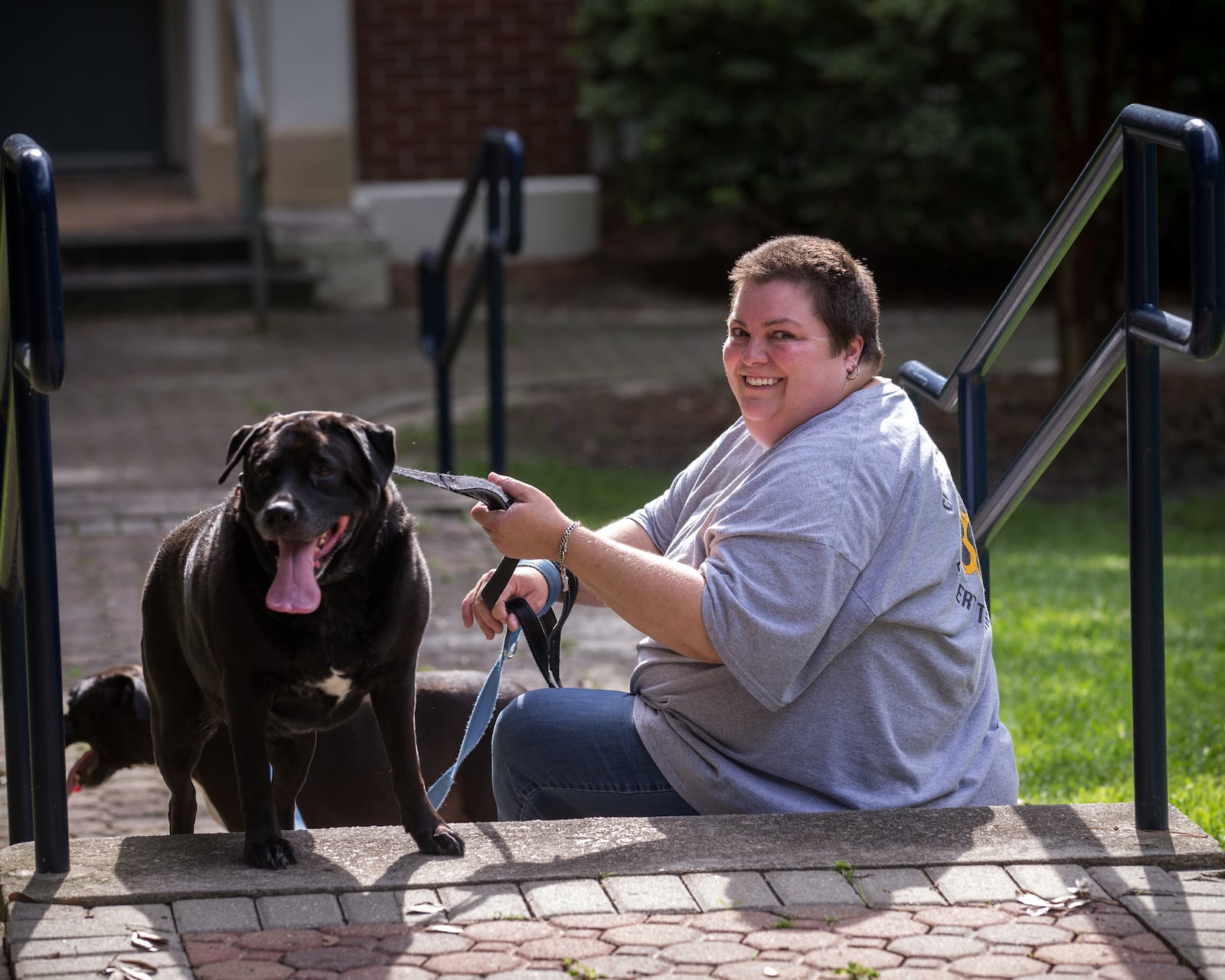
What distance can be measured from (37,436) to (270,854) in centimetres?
82

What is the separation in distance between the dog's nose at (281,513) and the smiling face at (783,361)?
2.97 feet

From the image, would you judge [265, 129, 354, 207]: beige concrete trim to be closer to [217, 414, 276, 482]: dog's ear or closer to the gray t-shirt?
the gray t-shirt

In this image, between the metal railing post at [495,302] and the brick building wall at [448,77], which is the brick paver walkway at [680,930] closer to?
the metal railing post at [495,302]

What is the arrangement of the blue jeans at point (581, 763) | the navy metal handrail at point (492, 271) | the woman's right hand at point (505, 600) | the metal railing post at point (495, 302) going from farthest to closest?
the metal railing post at point (495, 302), the navy metal handrail at point (492, 271), the woman's right hand at point (505, 600), the blue jeans at point (581, 763)

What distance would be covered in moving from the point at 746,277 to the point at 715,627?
0.70m

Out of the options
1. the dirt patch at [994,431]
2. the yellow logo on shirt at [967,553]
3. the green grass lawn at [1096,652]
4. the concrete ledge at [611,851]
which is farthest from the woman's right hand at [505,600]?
the dirt patch at [994,431]

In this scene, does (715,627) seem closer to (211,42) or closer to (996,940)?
(996,940)

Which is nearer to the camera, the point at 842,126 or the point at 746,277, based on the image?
the point at 746,277

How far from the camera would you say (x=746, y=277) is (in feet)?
10.8

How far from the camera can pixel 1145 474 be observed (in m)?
3.01

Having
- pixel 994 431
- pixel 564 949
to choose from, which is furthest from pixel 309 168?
pixel 564 949

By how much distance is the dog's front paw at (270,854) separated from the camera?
2.94m

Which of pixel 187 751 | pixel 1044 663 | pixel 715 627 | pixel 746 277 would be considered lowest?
pixel 1044 663

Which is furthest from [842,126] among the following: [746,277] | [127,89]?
[746,277]
